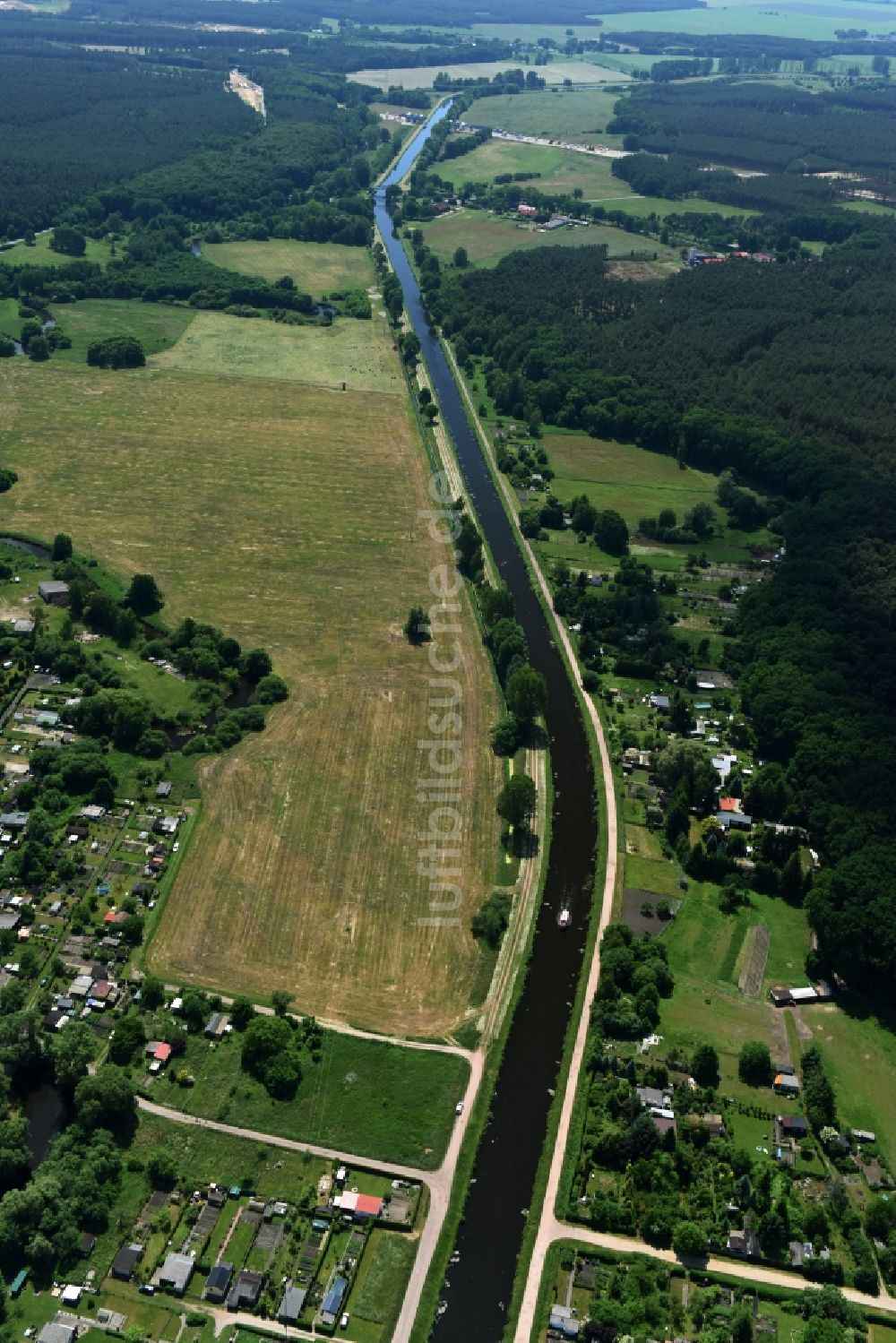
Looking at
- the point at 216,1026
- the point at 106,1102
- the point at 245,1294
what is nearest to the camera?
the point at 245,1294

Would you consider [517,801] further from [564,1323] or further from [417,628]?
[564,1323]

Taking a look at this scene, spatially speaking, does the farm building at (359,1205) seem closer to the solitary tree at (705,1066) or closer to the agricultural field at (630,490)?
the solitary tree at (705,1066)

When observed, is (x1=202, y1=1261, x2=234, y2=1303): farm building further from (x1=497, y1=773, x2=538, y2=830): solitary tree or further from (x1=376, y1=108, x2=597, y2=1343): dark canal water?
(x1=497, y1=773, x2=538, y2=830): solitary tree

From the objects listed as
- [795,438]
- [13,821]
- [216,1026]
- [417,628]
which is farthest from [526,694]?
[795,438]

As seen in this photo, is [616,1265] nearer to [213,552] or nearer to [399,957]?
[399,957]

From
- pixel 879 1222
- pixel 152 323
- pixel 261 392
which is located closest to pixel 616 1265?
pixel 879 1222
